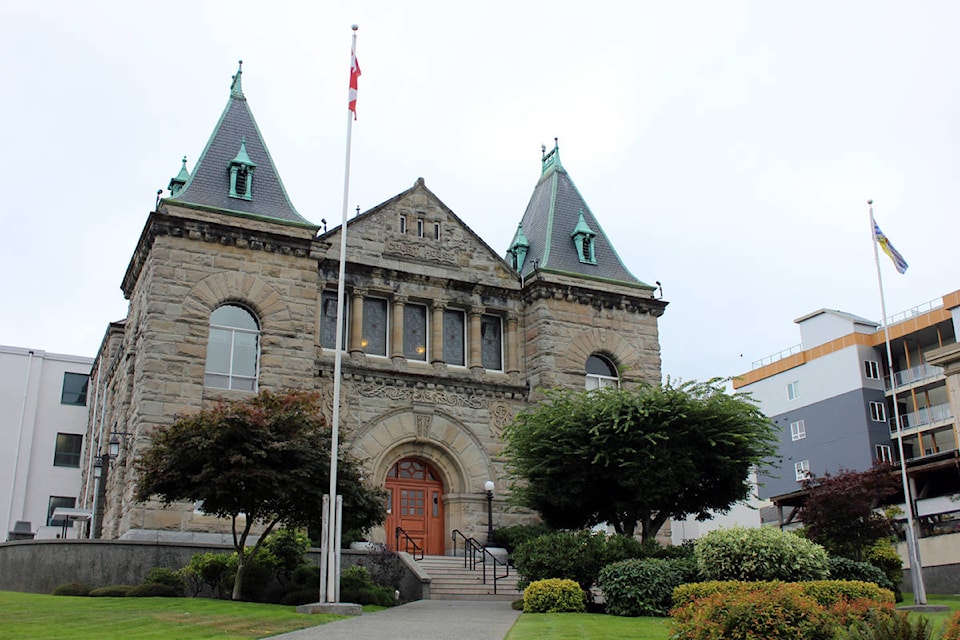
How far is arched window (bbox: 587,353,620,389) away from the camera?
32.6 meters

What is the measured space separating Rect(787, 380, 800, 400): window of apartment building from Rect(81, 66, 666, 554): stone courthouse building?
2409cm

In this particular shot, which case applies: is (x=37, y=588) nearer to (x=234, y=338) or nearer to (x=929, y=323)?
(x=234, y=338)

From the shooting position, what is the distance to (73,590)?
21281mm

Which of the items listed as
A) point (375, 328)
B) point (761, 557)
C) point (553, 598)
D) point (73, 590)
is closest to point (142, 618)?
point (73, 590)

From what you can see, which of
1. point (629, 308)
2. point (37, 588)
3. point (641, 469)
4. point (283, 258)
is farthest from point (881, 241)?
point (37, 588)

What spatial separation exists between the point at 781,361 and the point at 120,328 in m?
36.8

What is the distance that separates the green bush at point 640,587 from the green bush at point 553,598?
1.98 feet

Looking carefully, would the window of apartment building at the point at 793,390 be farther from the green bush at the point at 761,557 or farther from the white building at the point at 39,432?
the green bush at the point at 761,557

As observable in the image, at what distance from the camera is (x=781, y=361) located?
186 ft

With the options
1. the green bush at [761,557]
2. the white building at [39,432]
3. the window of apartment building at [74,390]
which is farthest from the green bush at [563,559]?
the window of apartment building at [74,390]

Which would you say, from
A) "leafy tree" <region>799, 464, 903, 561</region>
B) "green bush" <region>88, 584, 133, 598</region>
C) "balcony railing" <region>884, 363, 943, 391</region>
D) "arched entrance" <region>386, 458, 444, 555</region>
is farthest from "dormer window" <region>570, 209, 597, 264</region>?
"balcony railing" <region>884, 363, 943, 391</region>

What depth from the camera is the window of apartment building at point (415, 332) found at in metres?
31.2

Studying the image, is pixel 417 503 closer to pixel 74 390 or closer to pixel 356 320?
pixel 356 320

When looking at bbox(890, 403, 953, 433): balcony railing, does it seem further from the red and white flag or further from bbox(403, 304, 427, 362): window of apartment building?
the red and white flag
